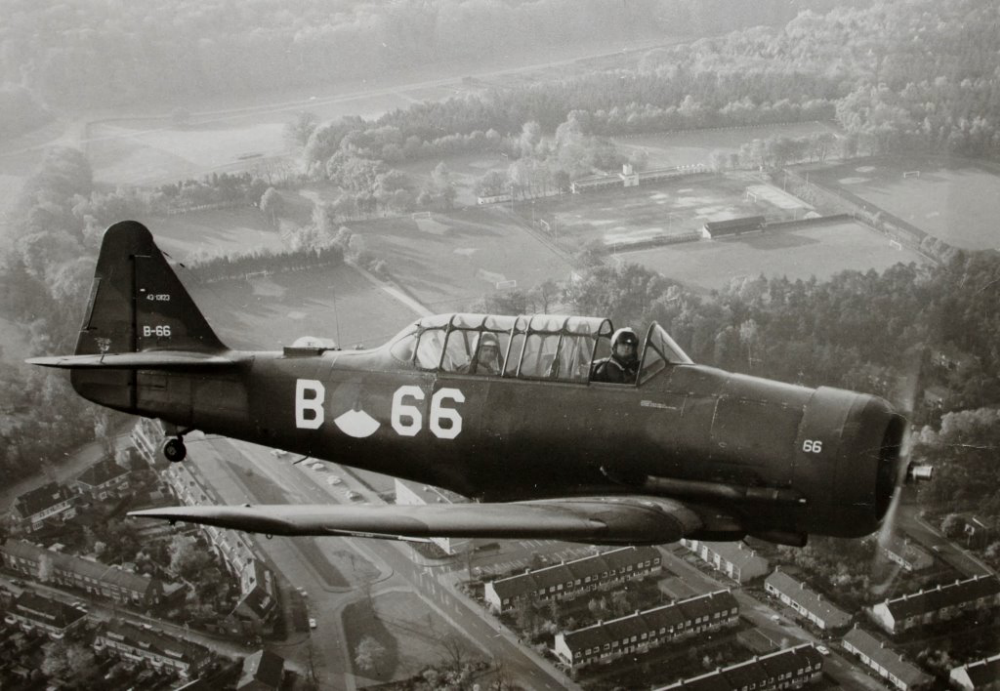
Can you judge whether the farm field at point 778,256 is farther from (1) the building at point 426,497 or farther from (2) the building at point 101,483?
(2) the building at point 101,483

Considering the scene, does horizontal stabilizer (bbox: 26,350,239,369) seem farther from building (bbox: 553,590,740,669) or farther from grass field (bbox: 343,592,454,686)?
building (bbox: 553,590,740,669)

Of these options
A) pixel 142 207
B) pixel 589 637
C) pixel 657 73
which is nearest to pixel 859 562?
pixel 589 637

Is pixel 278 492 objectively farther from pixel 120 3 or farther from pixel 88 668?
pixel 120 3

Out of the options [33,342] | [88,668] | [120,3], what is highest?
[120,3]

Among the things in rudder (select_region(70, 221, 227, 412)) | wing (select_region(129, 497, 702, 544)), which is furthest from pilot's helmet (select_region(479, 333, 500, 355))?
rudder (select_region(70, 221, 227, 412))

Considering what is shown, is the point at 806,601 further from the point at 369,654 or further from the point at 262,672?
the point at 262,672

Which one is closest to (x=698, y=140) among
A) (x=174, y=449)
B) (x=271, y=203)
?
(x=271, y=203)
